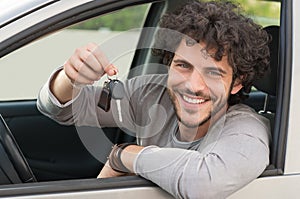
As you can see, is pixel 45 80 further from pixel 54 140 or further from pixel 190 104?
pixel 190 104

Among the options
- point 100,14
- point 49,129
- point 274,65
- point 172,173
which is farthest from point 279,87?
point 49,129

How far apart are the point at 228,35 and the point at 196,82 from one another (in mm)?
193

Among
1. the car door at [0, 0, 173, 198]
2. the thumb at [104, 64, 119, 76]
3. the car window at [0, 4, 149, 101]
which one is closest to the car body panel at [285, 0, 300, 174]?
the car door at [0, 0, 173, 198]

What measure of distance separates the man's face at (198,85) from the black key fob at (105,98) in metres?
0.23

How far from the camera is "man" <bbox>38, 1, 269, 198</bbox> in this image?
1.84m

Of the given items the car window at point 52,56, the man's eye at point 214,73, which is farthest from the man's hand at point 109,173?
the car window at point 52,56

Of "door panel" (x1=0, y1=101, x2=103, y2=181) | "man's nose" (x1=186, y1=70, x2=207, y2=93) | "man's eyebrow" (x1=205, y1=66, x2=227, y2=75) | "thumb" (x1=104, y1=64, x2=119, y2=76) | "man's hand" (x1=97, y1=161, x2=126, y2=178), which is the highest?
"thumb" (x1=104, y1=64, x2=119, y2=76)

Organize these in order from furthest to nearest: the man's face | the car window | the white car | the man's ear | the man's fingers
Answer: the car window
the man's ear
the man's face
the man's fingers
the white car

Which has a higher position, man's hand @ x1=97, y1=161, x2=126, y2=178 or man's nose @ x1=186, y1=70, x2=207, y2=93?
man's nose @ x1=186, y1=70, x2=207, y2=93

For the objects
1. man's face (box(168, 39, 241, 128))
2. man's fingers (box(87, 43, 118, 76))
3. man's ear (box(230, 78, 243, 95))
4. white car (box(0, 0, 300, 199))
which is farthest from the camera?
man's ear (box(230, 78, 243, 95))

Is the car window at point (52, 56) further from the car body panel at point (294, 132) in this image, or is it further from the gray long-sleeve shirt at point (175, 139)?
the car body panel at point (294, 132)

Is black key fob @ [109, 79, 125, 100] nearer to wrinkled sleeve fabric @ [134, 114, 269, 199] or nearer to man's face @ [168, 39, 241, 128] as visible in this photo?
man's face @ [168, 39, 241, 128]

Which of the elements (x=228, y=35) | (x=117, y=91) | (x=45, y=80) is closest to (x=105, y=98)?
(x=117, y=91)

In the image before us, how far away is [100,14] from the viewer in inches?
74.7
